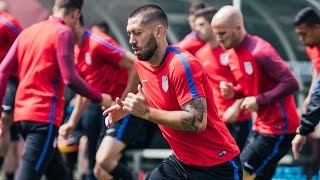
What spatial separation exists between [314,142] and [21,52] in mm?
4845

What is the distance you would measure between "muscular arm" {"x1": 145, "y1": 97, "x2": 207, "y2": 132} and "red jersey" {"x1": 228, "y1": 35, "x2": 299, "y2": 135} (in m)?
2.20

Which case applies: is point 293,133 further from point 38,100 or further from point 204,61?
point 38,100

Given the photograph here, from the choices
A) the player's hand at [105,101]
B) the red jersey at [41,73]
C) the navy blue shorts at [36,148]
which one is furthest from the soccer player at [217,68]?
the navy blue shorts at [36,148]

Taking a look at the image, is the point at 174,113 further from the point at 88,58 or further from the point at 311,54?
the point at 88,58

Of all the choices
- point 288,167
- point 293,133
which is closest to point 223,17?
point 293,133

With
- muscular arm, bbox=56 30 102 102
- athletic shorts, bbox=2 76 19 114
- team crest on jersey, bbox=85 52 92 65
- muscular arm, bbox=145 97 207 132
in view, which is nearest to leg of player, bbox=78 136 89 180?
team crest on jersey, bbox=85 52 92 65

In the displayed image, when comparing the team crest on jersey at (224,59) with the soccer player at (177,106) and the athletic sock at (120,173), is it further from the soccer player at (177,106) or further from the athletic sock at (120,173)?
the soccer player at (177,106)

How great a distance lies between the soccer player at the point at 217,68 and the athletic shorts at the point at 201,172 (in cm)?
269

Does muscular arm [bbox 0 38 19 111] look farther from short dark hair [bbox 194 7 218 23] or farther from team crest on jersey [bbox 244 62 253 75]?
short dark hair [bbox 194 7 218 23]

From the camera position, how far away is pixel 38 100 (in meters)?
8.12

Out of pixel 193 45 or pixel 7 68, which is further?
pixel 193 45

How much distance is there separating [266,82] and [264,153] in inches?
24.7

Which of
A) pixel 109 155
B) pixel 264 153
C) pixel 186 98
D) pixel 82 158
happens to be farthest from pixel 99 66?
pixel 186 98

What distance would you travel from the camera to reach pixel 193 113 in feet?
20.8
